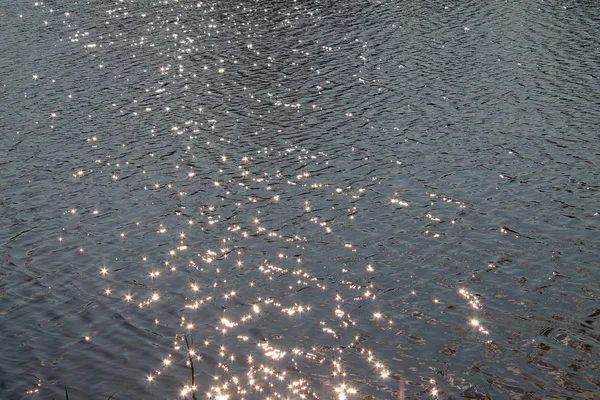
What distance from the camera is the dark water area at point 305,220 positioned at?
27.5 m

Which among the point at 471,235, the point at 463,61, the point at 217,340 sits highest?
the point at 217,340

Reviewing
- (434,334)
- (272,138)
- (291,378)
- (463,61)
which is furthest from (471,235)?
(463,61)

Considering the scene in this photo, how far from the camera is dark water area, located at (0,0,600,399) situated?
27.5 m

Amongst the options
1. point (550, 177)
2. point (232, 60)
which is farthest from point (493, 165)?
point (232, 60)

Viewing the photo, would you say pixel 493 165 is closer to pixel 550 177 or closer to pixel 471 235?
pixel 550 177

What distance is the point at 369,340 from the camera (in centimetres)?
2886

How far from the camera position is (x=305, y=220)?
39281mm

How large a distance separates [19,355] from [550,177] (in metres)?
31.1

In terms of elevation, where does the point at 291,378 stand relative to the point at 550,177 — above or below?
above

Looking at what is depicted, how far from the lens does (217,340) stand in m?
29.2

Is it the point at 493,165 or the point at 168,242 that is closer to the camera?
the point at 168,242

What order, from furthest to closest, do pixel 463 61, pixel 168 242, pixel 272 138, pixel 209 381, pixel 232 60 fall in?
1. pixel 232 60
2. pixel 463 61
3. pixel 272 138
4. pixel 168 242
5. pixel 209 381

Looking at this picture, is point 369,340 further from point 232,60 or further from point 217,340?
point 232,60

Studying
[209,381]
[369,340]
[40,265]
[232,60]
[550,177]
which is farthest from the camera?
[232,60]
